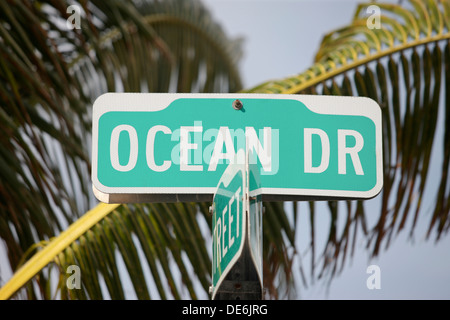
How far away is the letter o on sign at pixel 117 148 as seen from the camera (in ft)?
4.87

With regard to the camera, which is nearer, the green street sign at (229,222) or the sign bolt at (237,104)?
the green street sign at (229,222)

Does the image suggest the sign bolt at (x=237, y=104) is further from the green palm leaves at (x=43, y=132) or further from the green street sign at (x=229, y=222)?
the green palm leaves at (x=43, y=132)

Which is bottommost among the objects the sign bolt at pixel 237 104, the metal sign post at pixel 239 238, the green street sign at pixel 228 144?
the metal sign post at pixel 239 238

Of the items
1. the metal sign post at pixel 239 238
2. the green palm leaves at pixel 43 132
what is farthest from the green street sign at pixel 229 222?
the green palm leaves at pixel 43 132

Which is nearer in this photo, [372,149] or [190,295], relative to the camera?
[372,149]

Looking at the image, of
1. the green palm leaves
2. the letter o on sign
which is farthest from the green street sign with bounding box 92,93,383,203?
the green palm leaves

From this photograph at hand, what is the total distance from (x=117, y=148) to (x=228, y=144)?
0.27 m

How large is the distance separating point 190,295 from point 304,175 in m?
1.16

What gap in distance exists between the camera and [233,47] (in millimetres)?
7113

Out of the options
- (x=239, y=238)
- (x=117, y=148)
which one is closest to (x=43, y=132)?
(x=117, y=148)

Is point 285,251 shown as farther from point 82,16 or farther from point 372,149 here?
point 82,16

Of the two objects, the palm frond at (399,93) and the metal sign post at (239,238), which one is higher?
the palm frond at (399,93)
